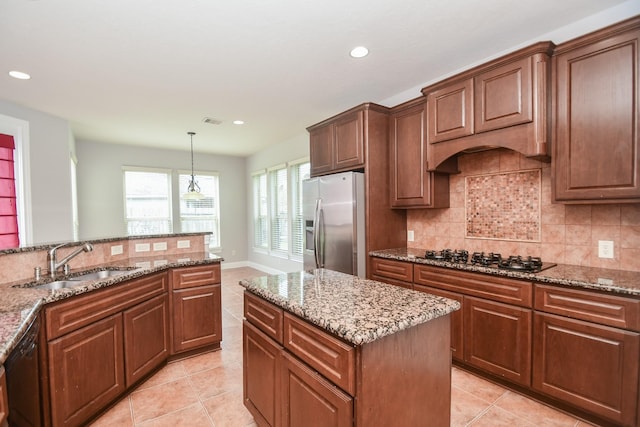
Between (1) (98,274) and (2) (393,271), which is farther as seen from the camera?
(2) (393,271)

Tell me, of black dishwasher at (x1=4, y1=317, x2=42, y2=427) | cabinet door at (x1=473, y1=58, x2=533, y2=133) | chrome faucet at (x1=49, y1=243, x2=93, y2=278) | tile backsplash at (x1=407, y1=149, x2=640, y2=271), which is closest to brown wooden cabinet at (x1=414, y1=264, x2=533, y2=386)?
tile backsplash at (x1=407, y1=149, x2=640, y2=271)

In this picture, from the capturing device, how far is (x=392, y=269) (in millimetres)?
2994

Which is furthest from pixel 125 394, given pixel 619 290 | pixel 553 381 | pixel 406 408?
pixel 619 290

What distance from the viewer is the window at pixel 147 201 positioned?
605 centimetres

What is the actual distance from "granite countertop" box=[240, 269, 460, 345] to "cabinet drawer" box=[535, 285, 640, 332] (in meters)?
1.05

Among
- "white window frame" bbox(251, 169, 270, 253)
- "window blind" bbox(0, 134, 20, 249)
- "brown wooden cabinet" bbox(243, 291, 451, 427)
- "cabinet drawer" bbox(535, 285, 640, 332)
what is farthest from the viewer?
"white window frame" bbox(251, 169, 270, 253)

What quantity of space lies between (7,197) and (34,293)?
110 inches

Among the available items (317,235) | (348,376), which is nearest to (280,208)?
(317,235)

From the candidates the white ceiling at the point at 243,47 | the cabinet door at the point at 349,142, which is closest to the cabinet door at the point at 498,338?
the cabinet door at the point at 349,142

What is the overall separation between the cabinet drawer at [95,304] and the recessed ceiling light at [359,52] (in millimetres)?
2487

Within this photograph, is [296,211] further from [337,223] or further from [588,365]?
[588,365]

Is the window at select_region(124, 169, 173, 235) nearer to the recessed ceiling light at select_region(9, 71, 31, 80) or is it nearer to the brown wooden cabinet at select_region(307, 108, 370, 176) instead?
the recessed ceiling light at select_region(9, 71, 31, 80)

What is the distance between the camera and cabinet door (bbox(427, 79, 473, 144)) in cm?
254

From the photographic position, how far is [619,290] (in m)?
1.72
